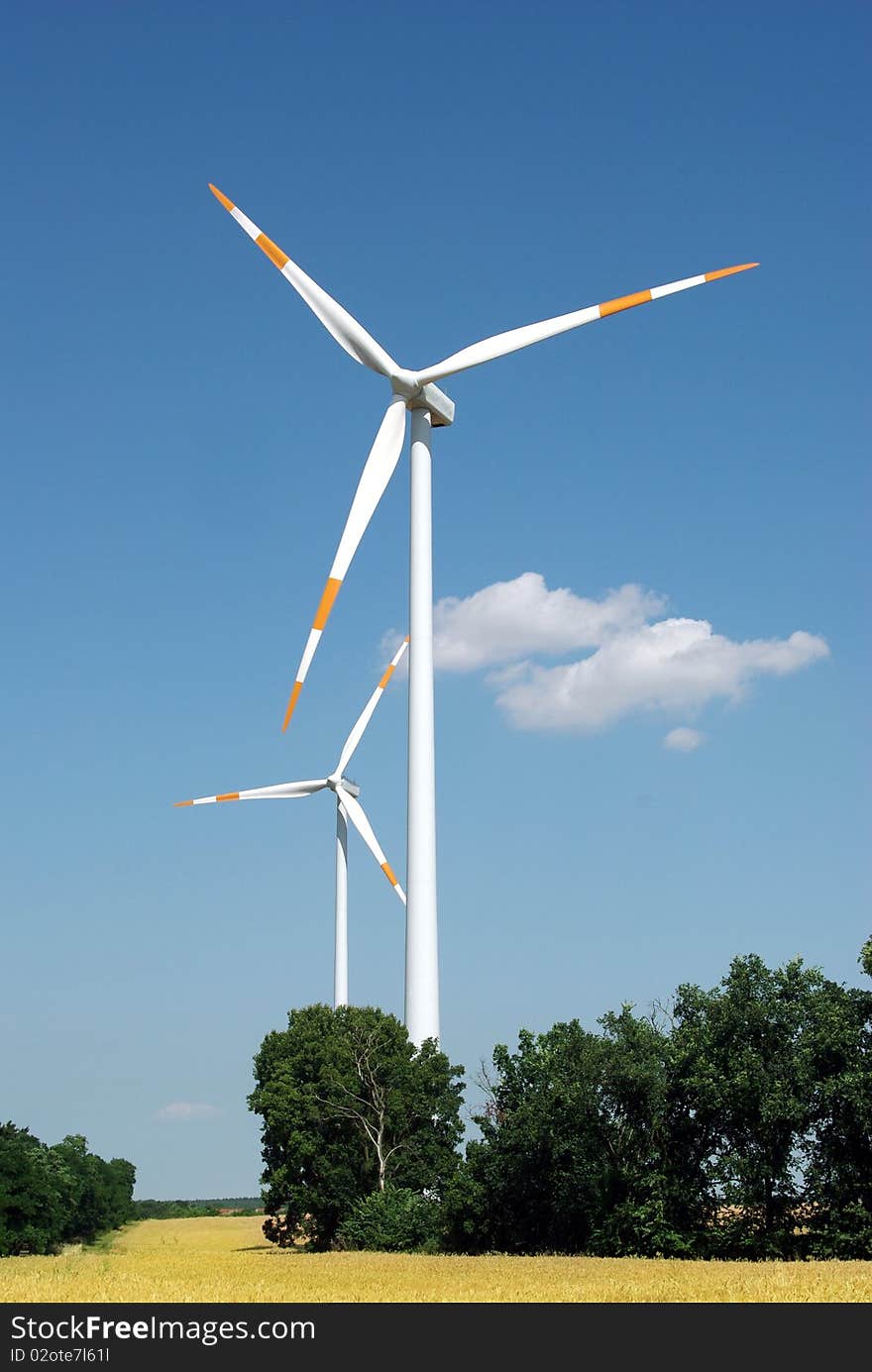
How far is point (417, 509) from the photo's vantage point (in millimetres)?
69375

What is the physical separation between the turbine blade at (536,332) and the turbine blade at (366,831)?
114 ft

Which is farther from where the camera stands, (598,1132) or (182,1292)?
(598,1132)

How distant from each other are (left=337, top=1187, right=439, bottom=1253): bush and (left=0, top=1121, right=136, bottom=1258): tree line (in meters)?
25.9

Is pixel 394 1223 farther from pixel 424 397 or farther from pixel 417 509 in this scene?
pixel 424 397

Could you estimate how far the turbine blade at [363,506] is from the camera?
57781mm

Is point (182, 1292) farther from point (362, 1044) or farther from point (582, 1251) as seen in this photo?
point (362, 1044)

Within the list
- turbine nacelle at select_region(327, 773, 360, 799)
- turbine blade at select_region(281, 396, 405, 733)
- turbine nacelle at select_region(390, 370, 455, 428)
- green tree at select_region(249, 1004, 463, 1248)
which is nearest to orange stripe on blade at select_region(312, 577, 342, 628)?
turbine blade at select_region(281, 396, 405, 733)

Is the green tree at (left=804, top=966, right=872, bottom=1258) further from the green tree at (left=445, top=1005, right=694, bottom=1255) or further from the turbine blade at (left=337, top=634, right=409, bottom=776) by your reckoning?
the turbine blade at (left=337, top=634, right=409, bottom=776)

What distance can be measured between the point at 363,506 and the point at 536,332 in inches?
508

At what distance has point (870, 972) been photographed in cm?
5288

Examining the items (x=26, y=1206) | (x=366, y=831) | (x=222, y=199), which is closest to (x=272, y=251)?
(x=222, y=199)
